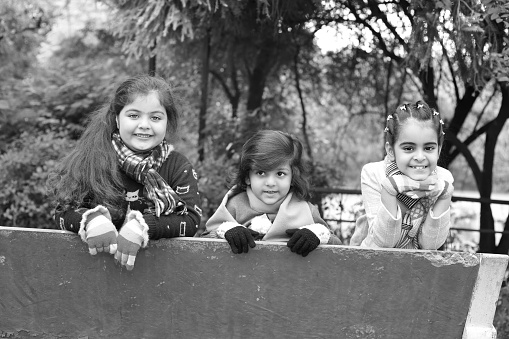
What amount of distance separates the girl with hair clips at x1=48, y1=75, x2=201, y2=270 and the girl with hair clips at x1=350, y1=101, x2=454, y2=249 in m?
0.87

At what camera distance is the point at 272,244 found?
2.38m

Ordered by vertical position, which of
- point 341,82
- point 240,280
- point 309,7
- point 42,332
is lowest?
point 42,332

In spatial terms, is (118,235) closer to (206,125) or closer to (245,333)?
(245,333)

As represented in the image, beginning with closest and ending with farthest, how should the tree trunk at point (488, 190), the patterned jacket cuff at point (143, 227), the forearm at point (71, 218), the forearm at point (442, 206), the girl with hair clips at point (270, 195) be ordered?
the patterned jacket cuff at point (143, 227), the forearm at point (71, 218), the forearm at point (442, 206), the girl with hair clips at point (270, 195), the tree trunk at point (488, 190)

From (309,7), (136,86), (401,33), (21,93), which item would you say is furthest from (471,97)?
(21,93)

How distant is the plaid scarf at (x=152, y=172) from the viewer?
2.82 metres

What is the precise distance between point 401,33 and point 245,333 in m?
3.70

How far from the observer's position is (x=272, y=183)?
3104 millimetres

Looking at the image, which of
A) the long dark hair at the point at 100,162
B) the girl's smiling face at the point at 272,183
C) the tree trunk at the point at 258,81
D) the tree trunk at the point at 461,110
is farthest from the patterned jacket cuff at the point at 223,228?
the tree trunk at the point at 258,81

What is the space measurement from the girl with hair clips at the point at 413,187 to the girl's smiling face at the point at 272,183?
0.48 metres

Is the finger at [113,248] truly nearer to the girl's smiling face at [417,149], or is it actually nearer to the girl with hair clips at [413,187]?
the girl with hair clips at [413,187]

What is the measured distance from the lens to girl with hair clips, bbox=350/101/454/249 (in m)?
2.69

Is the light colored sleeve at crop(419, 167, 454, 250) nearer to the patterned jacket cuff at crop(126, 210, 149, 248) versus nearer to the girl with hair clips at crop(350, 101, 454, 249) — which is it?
the girl with hair clips at crop(350, 101, 454, 249)

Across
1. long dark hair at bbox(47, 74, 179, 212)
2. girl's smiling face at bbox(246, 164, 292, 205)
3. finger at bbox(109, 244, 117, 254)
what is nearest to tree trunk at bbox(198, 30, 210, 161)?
long dark hair at bbox(47, 74, 179, 212)
